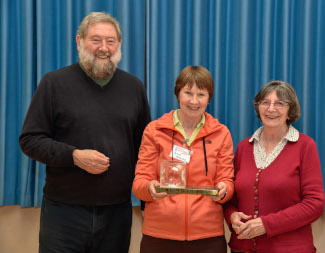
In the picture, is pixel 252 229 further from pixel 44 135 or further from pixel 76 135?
pixel 44 135

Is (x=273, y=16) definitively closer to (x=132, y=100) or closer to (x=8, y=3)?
(x=132, y=100)

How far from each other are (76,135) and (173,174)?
2.21ft

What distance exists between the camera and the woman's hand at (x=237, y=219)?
188 centimetres

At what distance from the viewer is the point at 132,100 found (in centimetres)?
223

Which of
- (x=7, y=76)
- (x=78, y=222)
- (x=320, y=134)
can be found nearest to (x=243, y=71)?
(x=320, y=134)

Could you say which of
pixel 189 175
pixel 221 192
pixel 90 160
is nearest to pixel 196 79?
pixel 189 175

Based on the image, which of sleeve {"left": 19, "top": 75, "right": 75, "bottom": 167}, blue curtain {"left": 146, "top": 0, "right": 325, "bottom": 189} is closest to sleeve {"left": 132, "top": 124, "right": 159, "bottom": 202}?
sleeve {"left": 19, "top": 75, "right": 75, "bottom": 167}

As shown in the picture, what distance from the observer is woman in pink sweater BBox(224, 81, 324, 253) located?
1836 millimetres

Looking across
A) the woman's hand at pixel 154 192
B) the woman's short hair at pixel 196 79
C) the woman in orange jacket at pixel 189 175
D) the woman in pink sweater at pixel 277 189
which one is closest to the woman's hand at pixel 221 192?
the woman in orange jacket at pixel 189 175

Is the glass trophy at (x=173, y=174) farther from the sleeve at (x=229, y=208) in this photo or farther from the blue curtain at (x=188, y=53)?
the blue curtain at (x=188, y=53)

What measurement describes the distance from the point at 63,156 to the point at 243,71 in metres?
1.66

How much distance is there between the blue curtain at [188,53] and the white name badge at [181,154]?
920 millimetres

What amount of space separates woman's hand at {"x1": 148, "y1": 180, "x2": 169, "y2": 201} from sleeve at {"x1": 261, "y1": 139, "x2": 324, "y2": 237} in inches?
23.0

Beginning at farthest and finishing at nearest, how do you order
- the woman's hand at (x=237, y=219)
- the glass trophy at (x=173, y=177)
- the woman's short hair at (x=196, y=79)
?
the woman's short hair at (x=196, y=79) → the woman's hand at (x=237, y=219) → the glass trophy at (x=173, y=177)
